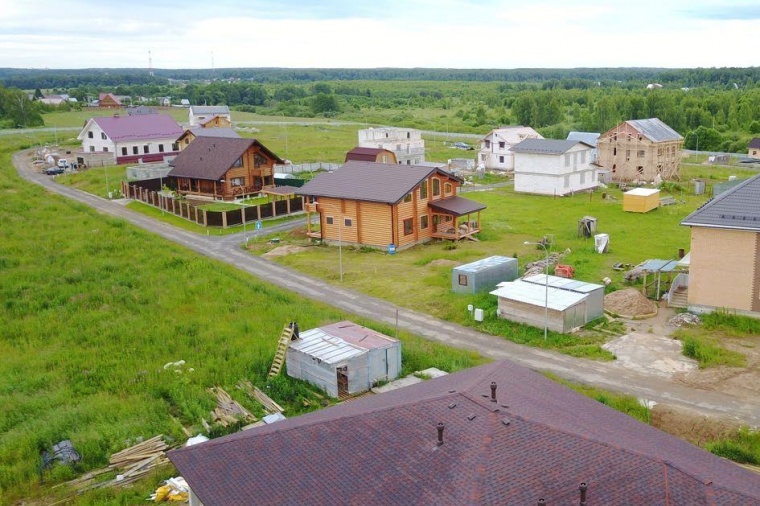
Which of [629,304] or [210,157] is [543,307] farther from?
[210,157]

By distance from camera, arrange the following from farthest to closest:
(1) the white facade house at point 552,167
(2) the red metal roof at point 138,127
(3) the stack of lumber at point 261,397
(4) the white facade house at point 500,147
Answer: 1. (2) the red metal roof at point 138,127
2. (4) the white facade house at point 500,147
3. (1) the white facade house at point 552,167
4. (3) the stack of lumber at point 261,397

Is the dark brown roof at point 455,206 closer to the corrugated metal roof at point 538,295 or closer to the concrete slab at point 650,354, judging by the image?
the corrugated metal roof at point 538,295

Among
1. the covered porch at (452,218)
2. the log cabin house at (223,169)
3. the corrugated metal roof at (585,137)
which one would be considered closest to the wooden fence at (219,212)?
the log cabin house at (223,169)

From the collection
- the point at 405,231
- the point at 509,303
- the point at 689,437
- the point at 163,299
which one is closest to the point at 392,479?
the point at 689,437

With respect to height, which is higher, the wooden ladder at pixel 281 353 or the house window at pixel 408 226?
the house window at pixel 408 226

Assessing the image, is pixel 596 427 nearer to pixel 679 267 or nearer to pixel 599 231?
pixel 679 267

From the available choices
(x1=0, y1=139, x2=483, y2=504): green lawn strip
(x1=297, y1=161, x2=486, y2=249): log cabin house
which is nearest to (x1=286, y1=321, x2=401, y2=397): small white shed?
(x1=0, y1=139, x2=483, y2=504): green lawn strip

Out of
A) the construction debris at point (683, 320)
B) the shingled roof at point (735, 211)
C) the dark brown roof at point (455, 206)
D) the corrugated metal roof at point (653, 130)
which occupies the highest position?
the corrugated metal roof at point (653, 130)
